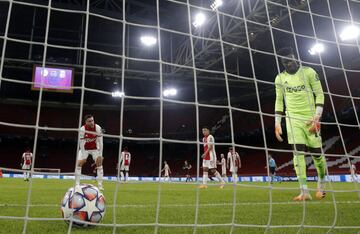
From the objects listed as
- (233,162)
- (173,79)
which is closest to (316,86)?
(233,162)

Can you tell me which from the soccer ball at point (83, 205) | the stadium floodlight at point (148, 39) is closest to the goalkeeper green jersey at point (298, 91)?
the soccer ball at point (83, 205)

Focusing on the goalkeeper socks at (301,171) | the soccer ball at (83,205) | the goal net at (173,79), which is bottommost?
the soccer ball at (83,205)

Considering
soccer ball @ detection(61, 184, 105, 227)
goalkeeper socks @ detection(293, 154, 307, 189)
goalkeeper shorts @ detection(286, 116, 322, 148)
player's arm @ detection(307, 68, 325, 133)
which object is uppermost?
player's arm @ detection(307, 68, 325, 133)

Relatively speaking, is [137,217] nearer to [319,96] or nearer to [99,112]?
[319,96]

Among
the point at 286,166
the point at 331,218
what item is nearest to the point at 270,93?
the point at 286,166

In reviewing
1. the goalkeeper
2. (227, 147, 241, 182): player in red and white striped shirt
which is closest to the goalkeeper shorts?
the goalkeeper

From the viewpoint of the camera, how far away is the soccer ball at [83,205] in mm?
2963

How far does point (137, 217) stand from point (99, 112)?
24.5 meters

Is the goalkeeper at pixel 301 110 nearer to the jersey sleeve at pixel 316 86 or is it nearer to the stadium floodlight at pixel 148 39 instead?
the jersey sleeve at pixel 316 86

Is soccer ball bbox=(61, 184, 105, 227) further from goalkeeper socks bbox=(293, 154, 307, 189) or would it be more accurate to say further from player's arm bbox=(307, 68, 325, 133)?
player's arm bbox=(307, 68, 325, 133)

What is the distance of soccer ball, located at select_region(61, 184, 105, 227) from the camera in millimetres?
2963

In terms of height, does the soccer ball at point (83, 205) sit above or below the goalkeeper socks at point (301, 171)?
below

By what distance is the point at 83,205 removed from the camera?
2.98 meters

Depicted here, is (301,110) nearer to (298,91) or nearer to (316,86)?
(298,91)
